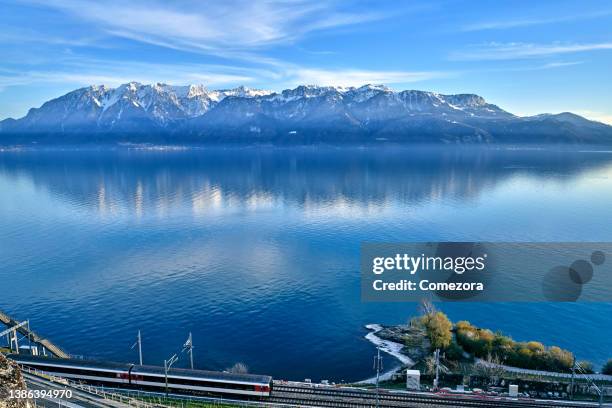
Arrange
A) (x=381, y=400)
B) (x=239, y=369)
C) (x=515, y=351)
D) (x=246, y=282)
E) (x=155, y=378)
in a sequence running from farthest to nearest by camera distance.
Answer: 1. (x=246, y=282)
2. (x=239, y=369)
3. (x=515, y=351)
4. (x=155, y=378)
5. (x=381, y=400)

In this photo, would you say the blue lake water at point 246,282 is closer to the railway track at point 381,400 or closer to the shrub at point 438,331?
the shrub at point 438,331

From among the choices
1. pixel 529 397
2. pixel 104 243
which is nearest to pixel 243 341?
pixel 529 397

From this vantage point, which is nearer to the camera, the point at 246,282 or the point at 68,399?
the point at 68,399

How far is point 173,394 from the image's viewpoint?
56562 mm

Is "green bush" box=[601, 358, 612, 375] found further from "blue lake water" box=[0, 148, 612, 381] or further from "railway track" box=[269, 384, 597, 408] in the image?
"railway track" box=[269, 384, 597, 408]

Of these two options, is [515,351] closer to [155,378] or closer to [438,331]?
[438,331]

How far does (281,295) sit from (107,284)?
40.5 metres

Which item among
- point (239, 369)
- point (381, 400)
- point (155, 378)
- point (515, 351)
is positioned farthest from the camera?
point (239, 369)

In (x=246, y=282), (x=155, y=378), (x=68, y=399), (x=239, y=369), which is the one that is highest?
(x=68, y=399)

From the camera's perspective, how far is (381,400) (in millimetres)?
55188

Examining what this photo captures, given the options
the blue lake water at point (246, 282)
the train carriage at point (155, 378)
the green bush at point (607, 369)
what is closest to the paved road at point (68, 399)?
the train carriage at point (155, 378)

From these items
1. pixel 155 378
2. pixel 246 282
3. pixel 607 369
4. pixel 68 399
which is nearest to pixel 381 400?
pixel 155 378

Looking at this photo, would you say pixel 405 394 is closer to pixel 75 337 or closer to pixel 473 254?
pixel 75 337

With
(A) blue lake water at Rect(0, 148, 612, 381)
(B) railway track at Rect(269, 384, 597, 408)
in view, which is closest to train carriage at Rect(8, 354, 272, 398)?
(B) railway track at Rect(269, 384, 597, 408)
